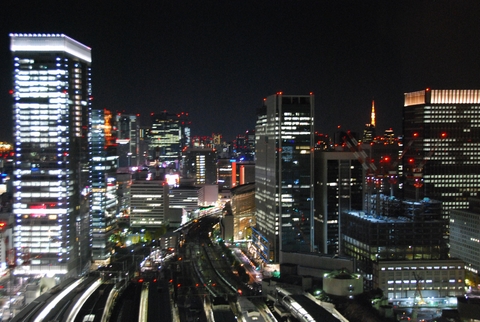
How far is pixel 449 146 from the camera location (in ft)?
84.7

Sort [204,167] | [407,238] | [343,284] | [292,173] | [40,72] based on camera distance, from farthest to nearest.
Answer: [204,167] → [292,173] → [40,72] → [407,238] → [343,284]

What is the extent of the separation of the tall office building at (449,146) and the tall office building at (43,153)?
1446 cm

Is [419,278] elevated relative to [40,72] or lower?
lower

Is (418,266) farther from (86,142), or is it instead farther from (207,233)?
(207,233)

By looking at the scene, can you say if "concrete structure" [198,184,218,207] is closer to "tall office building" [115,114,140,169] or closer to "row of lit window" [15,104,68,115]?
"tall office building" [115,114,140,169]

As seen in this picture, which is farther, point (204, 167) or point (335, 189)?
point (204, 167)

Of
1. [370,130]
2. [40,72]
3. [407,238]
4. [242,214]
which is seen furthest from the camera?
[370,130]

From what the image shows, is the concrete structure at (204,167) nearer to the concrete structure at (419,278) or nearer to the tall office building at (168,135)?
the tall office building at (168,135)

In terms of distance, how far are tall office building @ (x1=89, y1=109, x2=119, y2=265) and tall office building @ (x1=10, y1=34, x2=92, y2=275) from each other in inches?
125

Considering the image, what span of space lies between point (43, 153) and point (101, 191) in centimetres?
425

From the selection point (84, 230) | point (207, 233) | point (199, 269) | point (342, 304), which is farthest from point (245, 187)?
point (342, 304)

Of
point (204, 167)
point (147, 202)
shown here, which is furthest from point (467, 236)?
point (204, 167)

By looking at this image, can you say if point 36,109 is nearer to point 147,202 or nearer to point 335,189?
point 335,189

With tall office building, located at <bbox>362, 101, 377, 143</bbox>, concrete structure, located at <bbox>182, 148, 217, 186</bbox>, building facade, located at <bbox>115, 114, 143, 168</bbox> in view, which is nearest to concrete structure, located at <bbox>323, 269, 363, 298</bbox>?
tall office building, located at <bbox>362, 101, 377, 143</bbox>
